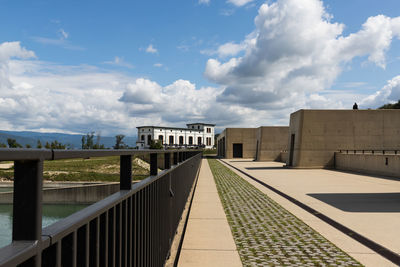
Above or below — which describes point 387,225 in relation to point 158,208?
below

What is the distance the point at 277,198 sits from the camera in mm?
10781

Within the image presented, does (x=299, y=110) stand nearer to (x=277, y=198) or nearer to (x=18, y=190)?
(x=277, y=198)

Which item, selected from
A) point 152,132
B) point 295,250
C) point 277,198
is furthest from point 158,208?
point 152,132

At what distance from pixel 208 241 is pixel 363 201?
6320 mm

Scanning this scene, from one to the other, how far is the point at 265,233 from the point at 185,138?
168687 millimetres

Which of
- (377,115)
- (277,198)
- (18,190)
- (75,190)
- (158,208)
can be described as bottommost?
(75,190)

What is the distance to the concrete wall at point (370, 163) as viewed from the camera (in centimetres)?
1869

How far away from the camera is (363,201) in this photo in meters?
9.86

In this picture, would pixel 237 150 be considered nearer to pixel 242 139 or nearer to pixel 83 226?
pixel 242 139

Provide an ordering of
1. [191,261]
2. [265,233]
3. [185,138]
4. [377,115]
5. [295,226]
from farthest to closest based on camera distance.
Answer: [185,138] < [377,115] < [295,226] < [265,233] < [191,261]

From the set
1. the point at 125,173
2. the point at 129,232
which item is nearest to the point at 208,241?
the point at 129,232

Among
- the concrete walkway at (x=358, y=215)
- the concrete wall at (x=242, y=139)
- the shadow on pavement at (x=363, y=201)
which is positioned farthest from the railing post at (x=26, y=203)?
the concrete wall at (x=242, y=139)

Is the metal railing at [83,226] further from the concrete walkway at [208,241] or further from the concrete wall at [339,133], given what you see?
the concrete wall at [339,133]

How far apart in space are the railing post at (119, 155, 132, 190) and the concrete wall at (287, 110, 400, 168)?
26.1 metres
